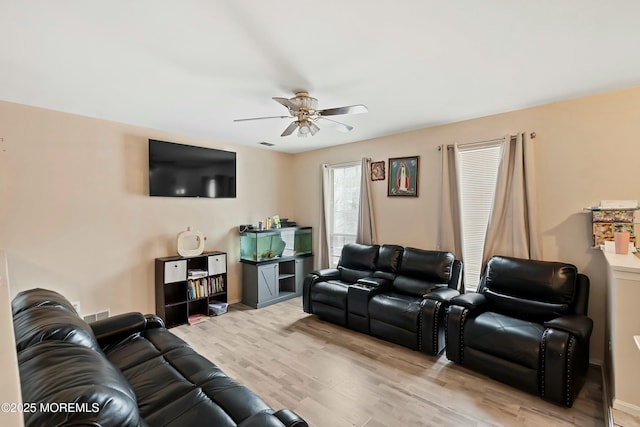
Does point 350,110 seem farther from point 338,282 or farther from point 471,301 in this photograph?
point 338,282

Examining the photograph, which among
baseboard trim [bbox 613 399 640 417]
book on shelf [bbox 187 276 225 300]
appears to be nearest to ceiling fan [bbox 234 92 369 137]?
book on shelf [bbox 187 276 225 300]

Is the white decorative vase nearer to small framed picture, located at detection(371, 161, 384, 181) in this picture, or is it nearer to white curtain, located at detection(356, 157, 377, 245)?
white curtain, located at detection(356, 157, 377, 245)

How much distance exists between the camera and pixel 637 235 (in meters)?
2.58

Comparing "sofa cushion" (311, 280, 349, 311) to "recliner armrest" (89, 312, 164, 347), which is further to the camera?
"sofa cushion" (311, 280, 349, 311)

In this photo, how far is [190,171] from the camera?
4219 millimetres

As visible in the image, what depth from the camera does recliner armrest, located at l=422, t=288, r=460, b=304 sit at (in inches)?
120

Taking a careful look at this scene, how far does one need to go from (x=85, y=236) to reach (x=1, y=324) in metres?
3.03


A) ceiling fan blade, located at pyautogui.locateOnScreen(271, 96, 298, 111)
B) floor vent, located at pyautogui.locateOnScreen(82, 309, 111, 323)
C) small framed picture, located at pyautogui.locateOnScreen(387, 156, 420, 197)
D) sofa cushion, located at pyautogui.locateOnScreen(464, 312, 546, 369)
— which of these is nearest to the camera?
sofa cushion, located at pyautogui.locateOnScreen(464, 312, 546, 369)

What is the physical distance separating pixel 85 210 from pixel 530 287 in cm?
476

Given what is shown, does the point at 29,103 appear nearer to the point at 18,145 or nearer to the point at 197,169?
the point at 18,145

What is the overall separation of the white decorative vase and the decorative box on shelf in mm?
4472

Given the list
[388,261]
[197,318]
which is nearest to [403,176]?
[388,261]

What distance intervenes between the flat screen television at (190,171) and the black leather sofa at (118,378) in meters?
1.97

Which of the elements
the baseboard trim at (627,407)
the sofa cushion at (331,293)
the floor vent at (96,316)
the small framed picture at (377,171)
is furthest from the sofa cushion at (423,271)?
the floor vent at (96,316)
